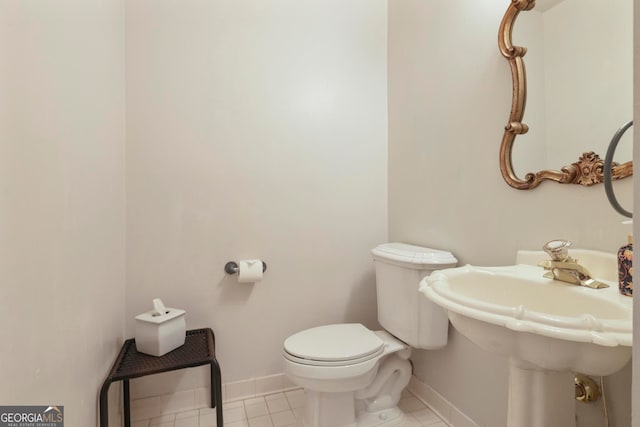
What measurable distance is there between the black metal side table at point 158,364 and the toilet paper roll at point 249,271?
308mm

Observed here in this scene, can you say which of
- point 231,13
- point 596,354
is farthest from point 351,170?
point 596,354

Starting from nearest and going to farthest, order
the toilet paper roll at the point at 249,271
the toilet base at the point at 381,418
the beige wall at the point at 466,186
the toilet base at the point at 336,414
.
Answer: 1. the beige wall at the point at 466,186
2. the toilet base at the point at 336,414
3. the toilet base at the point at 381,418
4. the toilet paper roll at the point at 249,271

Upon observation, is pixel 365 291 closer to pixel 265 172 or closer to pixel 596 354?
pixel 265 172

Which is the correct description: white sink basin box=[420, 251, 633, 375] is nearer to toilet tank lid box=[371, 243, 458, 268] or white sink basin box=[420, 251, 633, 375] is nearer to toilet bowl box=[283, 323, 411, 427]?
toilet tank lid box=[371, 243, 458, 268]

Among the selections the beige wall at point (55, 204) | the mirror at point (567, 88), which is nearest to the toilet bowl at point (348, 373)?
the beige wall at point (55, 204)

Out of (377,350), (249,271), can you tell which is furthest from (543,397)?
(249,271)

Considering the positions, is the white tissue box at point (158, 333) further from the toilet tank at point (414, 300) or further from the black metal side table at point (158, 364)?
the toilet tank at point (414, 300)

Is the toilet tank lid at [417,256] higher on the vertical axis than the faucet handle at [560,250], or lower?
lower

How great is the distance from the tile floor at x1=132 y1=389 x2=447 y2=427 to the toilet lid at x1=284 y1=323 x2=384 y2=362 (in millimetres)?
430

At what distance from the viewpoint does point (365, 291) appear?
1951mm

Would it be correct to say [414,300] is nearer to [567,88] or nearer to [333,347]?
[333,347]

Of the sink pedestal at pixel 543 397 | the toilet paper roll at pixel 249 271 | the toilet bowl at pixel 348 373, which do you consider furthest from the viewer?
the toilet paper roll at pixel 249 271

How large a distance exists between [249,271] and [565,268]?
1.28 m

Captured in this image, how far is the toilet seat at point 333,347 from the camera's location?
4.17 ft
